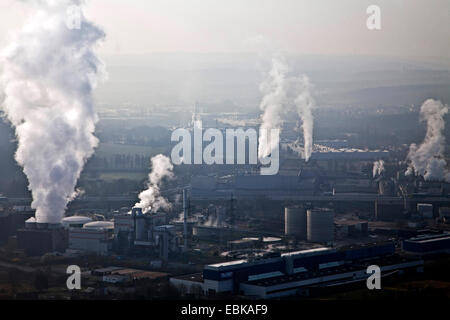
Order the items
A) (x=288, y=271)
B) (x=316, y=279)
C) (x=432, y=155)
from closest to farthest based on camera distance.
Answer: (x=316, y=279) < (x=288, y=271) < (x=432, y=155)

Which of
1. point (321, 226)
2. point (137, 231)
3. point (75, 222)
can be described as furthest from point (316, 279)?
point (75, 222)

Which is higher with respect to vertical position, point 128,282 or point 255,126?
point 255,126

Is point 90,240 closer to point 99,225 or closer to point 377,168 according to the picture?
point 99,225

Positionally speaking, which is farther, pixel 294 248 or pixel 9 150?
pixel 9 150

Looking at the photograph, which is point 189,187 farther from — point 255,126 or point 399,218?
point 255,126
